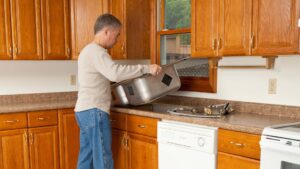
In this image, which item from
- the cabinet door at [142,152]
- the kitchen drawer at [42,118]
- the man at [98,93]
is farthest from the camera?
the kitchen drawer at [42,118]

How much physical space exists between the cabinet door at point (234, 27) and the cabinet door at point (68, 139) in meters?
1.57

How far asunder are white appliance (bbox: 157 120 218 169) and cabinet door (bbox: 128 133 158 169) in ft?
0.31

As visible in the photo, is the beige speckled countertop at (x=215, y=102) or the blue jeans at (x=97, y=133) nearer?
the beige speckled countertop at (x=215, y=102)

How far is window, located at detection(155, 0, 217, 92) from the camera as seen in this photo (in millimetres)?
2955

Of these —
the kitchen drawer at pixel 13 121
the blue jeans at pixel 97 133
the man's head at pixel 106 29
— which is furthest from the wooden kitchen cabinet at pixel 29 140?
the man's head at pixel 106 29

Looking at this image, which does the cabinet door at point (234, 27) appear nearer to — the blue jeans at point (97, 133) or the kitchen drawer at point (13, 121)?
the blue jeans at point (97, 133)

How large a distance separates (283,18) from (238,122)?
2.40 ft

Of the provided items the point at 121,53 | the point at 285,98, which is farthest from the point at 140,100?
the point at 285,98

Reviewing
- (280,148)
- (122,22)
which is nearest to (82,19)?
(122,22)

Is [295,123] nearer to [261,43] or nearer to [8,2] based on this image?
[261,43]

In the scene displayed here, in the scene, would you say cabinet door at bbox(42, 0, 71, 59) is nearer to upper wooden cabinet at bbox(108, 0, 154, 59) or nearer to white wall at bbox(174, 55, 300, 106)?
upper wooden cabinet at bbox(108, 0, 154, 59)

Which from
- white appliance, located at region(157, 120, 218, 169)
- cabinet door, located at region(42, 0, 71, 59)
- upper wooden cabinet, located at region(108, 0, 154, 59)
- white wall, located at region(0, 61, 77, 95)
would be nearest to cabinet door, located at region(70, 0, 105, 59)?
cabinet door, located at region(42, 0, 71, 59)

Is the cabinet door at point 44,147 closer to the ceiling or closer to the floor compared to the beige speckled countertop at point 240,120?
closer to the floor

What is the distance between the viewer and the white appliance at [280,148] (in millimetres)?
1714
